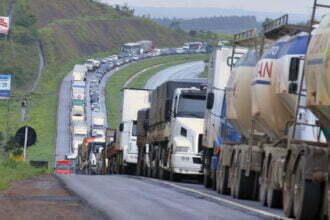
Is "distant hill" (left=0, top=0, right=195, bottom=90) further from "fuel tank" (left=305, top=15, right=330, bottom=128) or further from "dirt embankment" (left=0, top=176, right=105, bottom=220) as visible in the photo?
"fuel tank" (left=305, top=15, right=330, bottom=128)

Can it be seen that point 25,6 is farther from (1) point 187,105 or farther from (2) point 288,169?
(2) point 288,169

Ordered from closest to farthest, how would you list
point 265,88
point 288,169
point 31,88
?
point 288,169 < point 265,88 < point 31,88

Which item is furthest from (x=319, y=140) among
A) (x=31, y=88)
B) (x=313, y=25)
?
(x=31, y=88)

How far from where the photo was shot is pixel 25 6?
196375 mm

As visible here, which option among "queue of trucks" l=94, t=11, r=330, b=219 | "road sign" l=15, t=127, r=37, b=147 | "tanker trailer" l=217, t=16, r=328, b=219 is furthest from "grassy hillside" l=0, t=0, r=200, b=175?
"tanker trailer" l=217, t=16, r=328, b=219

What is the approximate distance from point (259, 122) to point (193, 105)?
13.9 meters

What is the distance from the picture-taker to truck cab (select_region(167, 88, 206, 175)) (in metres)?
39.0

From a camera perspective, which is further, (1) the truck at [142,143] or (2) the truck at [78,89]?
(2) the truck at [78,89]

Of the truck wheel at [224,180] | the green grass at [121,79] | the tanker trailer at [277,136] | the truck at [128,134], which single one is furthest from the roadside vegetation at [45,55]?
the tanker trailer at [277,136]

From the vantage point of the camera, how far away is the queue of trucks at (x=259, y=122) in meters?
18.6

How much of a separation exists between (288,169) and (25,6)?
17876 cm

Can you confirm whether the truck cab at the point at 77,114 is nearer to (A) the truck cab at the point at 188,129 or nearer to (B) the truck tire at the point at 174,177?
(B) the truck tire at the point at 174,177

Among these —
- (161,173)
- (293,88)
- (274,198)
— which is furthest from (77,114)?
(293,88)

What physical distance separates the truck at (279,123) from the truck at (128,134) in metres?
21.9
